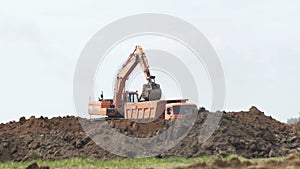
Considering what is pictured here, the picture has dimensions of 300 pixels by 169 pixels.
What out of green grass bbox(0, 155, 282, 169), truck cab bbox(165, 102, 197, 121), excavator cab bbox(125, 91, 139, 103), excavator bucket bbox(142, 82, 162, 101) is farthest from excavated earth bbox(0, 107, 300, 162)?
excavator cab bbox(125, 91, 139, 103)

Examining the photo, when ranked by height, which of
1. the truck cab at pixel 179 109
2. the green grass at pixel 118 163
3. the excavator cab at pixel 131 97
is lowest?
the green grass at pixel 118 163

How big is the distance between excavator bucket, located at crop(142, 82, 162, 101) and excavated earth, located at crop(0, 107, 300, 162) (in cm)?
193

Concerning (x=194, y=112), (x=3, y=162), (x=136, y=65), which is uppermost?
(x=136, y=65)

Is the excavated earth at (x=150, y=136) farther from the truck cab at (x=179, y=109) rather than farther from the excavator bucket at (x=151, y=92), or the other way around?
the excavator bucket at (x=151, y=92)

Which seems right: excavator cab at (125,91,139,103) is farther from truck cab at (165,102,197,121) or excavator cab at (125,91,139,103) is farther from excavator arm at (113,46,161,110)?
truck cab at (165,102,197,121)

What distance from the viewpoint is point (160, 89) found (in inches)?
1438

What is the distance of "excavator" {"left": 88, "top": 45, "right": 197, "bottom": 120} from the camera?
3431 cm

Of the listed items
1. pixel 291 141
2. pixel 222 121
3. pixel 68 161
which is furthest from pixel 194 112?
pixel 68 161

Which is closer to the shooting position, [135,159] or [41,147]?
[135,159]

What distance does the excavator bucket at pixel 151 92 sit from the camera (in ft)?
118

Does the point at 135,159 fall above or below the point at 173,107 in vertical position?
below

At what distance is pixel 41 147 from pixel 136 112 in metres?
7.09

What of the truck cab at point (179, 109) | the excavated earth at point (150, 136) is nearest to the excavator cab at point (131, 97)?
the excavated earth at point (150, 136)

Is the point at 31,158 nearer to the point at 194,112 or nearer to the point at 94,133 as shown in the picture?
the point at 94,133
